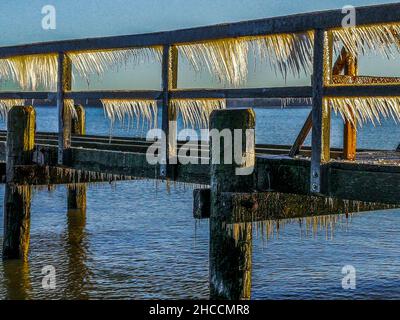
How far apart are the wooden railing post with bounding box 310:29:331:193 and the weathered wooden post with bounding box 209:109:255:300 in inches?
32.6

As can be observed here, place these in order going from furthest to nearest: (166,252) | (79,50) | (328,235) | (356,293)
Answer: (328,235) < (166,252) < (356,293) < (79,50)

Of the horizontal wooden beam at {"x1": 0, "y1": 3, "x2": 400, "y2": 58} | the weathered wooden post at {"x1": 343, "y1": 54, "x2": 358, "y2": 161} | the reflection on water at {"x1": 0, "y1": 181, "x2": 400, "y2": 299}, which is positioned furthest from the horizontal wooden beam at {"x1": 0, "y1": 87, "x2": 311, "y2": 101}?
the reflection on water at {"x1": 0, "y1": 181, "x2": 400, "y2": 299}

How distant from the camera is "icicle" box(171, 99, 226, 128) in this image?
915 centimetres

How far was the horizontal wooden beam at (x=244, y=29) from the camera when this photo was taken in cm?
729

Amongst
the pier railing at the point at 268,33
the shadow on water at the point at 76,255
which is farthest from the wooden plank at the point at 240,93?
the shadow on water at the point at 76,255

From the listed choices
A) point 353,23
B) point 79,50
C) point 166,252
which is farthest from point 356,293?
point 353,23

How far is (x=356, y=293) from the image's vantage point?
14.2 metres

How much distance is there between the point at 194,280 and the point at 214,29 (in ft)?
24.4

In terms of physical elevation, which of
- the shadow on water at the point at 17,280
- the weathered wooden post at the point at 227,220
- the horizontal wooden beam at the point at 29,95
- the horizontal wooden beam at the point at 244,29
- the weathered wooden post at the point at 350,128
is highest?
the horizontal wooden beam at the point at 244,29

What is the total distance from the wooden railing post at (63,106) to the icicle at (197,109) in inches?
97.6

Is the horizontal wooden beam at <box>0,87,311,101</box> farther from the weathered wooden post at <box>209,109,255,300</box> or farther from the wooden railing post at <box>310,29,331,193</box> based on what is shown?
the weathered wooden post at <box>209,109,255,300</box>

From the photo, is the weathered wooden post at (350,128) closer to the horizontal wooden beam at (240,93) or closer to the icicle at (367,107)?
the icicle at (367,107)

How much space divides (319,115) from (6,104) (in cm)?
741
